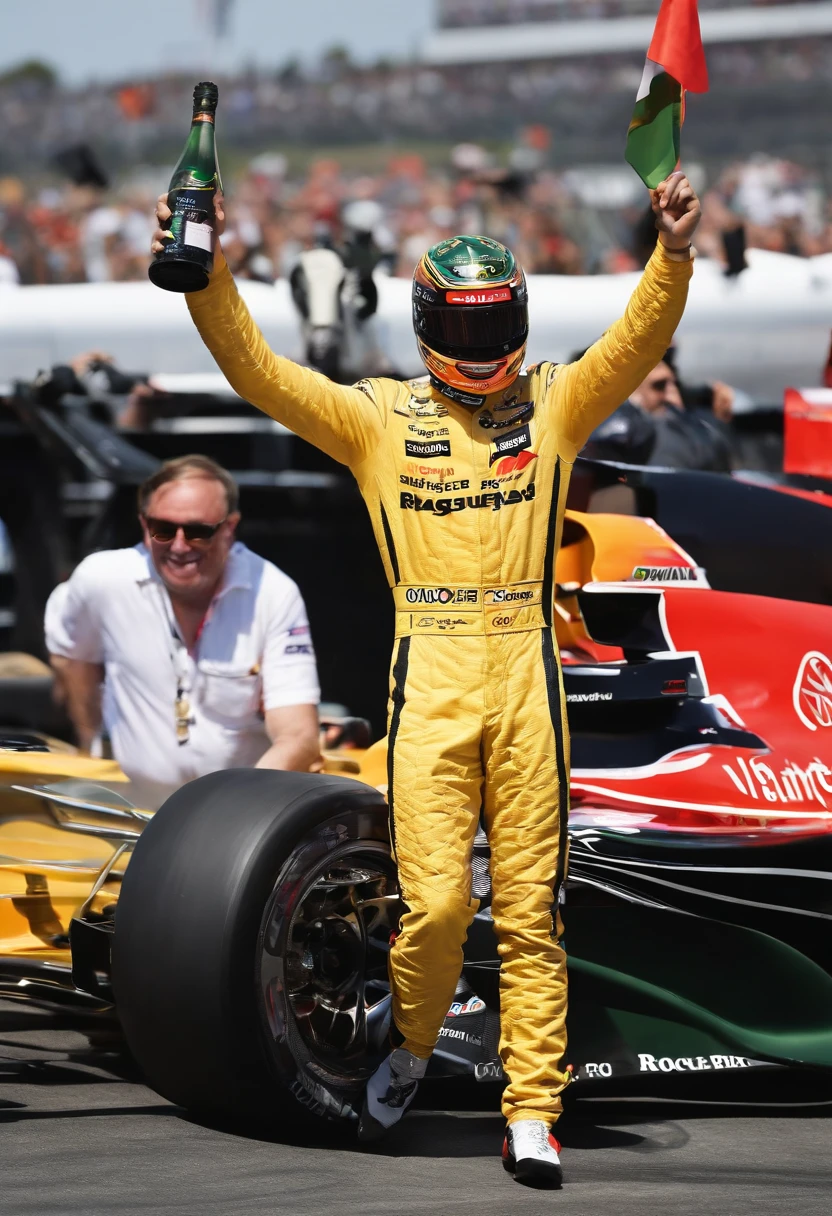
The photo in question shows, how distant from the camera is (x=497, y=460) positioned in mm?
3553

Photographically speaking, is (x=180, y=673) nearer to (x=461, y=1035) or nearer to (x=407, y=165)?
(x=461, y=1035)

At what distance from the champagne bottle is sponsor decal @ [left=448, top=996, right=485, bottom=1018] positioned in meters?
1.62

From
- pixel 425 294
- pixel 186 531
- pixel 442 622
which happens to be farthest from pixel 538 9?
pixel 442 622

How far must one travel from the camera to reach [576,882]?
12.3ft

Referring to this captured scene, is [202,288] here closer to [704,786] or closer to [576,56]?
[704,786]

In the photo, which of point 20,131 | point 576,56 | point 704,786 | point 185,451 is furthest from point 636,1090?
point 576,56

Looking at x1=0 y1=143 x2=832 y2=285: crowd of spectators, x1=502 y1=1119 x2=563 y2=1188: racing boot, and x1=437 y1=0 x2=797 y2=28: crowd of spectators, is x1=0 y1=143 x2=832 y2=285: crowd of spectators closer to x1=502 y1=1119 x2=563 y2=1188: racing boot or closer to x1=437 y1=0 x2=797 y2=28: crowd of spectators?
x1=502 y1=1119 x2=563 y2=1188: racing boot

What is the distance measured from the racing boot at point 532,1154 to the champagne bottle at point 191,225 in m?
1.77

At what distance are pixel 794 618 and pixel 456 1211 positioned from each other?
77.6 inches

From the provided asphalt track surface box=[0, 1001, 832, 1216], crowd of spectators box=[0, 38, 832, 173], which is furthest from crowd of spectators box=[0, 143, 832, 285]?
crowd of spectators box=[0, 38, 832, 173]

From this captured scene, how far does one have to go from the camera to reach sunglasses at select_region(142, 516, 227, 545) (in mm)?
4617

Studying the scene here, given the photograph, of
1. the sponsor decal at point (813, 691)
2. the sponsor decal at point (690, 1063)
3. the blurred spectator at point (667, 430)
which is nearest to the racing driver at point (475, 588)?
the sponsor decal at point (690, 1063)

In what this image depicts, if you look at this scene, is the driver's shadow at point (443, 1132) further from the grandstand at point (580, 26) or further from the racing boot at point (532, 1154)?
the grandstand at point (580, 26)

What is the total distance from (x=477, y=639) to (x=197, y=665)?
139 centimetres
